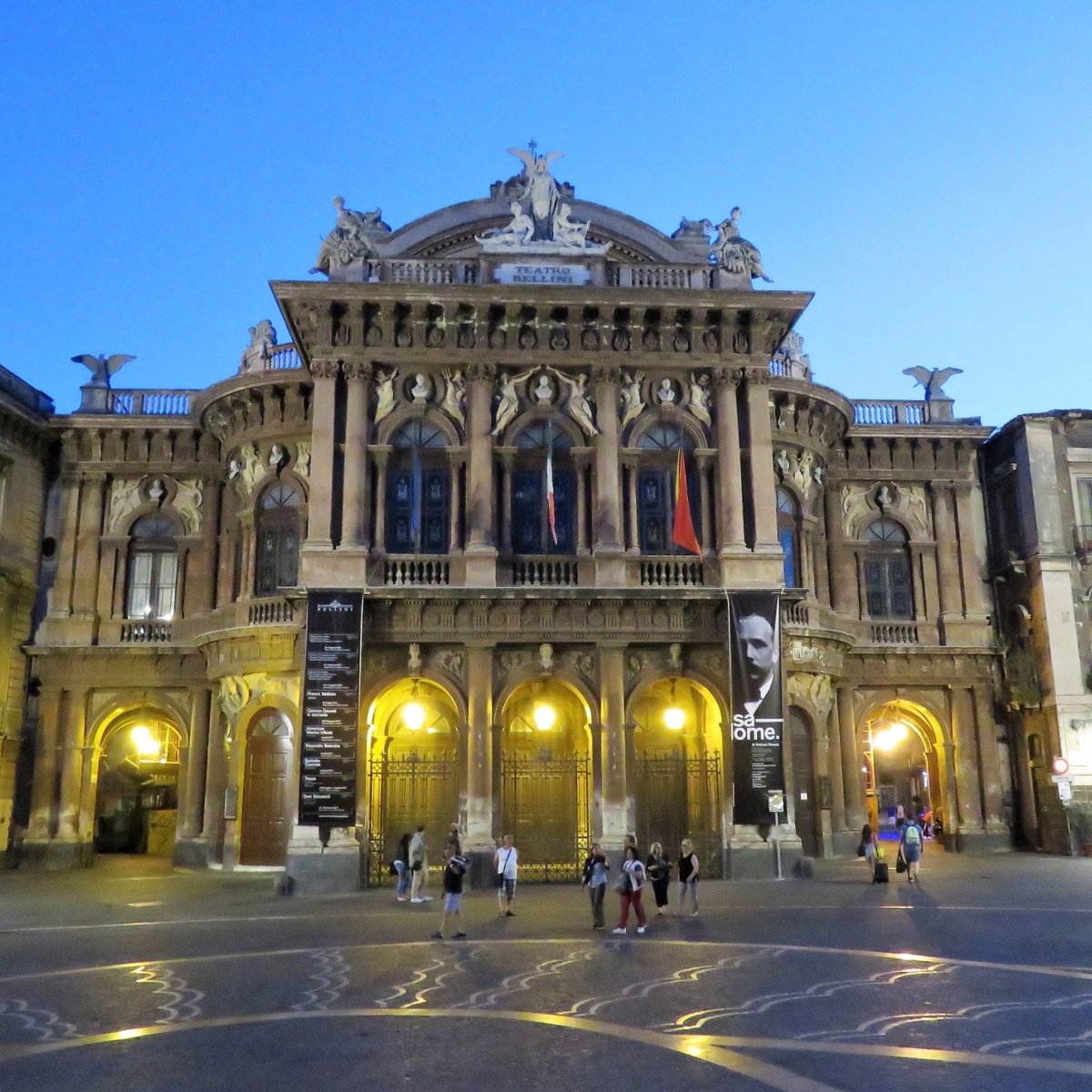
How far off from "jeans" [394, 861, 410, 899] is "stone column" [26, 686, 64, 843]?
43.4 feet

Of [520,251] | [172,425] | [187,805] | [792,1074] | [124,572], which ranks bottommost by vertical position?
[792,1074]

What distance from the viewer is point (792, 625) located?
28.6 meters

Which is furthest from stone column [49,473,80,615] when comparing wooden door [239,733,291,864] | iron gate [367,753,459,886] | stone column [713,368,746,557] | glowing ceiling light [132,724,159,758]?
stone column [713,368,746,557]

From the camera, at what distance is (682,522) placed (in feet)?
83.9

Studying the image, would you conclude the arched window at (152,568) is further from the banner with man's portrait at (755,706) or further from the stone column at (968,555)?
the stone column at (968,555)

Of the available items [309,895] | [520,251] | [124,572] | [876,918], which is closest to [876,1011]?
[876,918]

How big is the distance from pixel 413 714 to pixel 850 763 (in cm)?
1332

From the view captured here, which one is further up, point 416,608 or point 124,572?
point 124,572

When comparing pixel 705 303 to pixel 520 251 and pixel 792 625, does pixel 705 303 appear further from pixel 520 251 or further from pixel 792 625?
pixel 792 625

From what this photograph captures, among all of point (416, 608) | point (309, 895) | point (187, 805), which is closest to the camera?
point (309, 895)

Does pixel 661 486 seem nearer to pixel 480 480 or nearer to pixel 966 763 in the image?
pixel 480 480

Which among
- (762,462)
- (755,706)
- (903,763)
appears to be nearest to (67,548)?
(762,462)

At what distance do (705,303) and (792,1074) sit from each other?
20.5 meters

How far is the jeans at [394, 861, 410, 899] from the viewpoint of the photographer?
2205 cm
